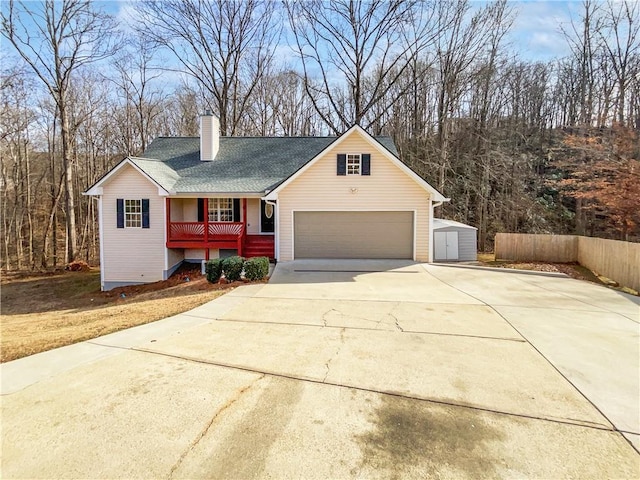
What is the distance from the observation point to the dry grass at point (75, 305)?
6.18 m

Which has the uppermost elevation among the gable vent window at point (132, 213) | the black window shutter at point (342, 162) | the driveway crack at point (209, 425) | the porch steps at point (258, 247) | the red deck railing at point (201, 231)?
the black window shutter at point (342, 162)

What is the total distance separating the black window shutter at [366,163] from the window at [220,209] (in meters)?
6.21

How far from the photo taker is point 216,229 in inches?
571

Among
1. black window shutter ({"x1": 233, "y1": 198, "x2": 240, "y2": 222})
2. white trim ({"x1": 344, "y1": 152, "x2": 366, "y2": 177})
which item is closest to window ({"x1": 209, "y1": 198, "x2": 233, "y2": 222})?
black window shutter ({"x1": 233, "y1": 198, "x2": 240, "y2": 222})

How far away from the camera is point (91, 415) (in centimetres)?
343

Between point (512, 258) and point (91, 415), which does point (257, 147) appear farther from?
point (91, 415)

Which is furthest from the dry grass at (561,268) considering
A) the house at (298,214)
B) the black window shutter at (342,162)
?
the black window shutter at (342,162)

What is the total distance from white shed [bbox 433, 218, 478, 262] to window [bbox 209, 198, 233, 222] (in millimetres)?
10323

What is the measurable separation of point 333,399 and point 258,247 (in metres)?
11.5

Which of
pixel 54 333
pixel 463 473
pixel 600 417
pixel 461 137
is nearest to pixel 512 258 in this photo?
pixel 461 137

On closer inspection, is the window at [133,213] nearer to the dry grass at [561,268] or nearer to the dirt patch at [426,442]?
the dirt patch at [426,442]

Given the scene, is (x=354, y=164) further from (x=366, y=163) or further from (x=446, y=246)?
(x=446, y=246)

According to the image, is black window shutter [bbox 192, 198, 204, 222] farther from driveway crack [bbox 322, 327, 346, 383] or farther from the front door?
driveway crack [bbox 322, 327, 346, 383]

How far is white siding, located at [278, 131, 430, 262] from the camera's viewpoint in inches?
557
